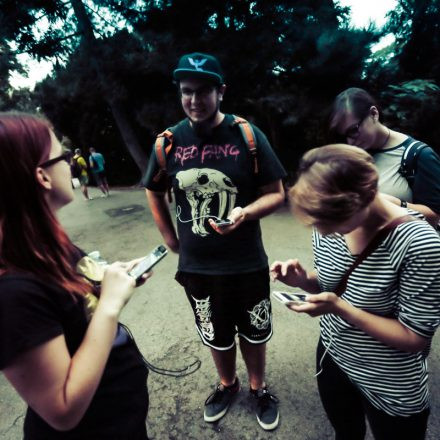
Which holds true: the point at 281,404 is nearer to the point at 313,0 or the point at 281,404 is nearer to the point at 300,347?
the point at 300,347

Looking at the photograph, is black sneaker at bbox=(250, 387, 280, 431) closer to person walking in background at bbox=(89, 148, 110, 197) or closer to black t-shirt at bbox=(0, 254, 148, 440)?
black t-shirt at bbox=(0, 254, 148, 440)

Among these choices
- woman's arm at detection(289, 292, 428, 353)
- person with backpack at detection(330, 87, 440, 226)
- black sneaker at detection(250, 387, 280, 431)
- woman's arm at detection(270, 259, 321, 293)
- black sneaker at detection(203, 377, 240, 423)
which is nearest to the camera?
woman's arm at detection(289, 292, 428, 353)

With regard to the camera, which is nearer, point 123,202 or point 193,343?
point 193,343

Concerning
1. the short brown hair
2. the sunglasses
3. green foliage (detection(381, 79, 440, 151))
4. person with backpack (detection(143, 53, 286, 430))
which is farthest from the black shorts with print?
green foliage (detection(381, 79, 440, 151))

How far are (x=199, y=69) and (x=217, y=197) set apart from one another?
0.77 m

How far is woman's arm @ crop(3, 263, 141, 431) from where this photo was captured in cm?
79

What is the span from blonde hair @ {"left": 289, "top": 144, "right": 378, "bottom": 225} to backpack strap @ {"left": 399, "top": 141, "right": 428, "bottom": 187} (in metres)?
1.06

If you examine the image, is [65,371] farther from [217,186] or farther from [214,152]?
[214,152]

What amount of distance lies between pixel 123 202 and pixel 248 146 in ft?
27.5

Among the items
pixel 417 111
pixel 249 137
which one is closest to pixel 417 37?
pixel 417 111

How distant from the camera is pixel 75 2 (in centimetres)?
826

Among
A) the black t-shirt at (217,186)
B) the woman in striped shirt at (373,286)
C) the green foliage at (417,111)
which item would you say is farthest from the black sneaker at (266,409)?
the green foliage at (417,111)

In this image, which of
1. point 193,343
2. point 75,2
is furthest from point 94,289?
point 75,2

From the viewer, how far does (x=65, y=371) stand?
2.78 ft
